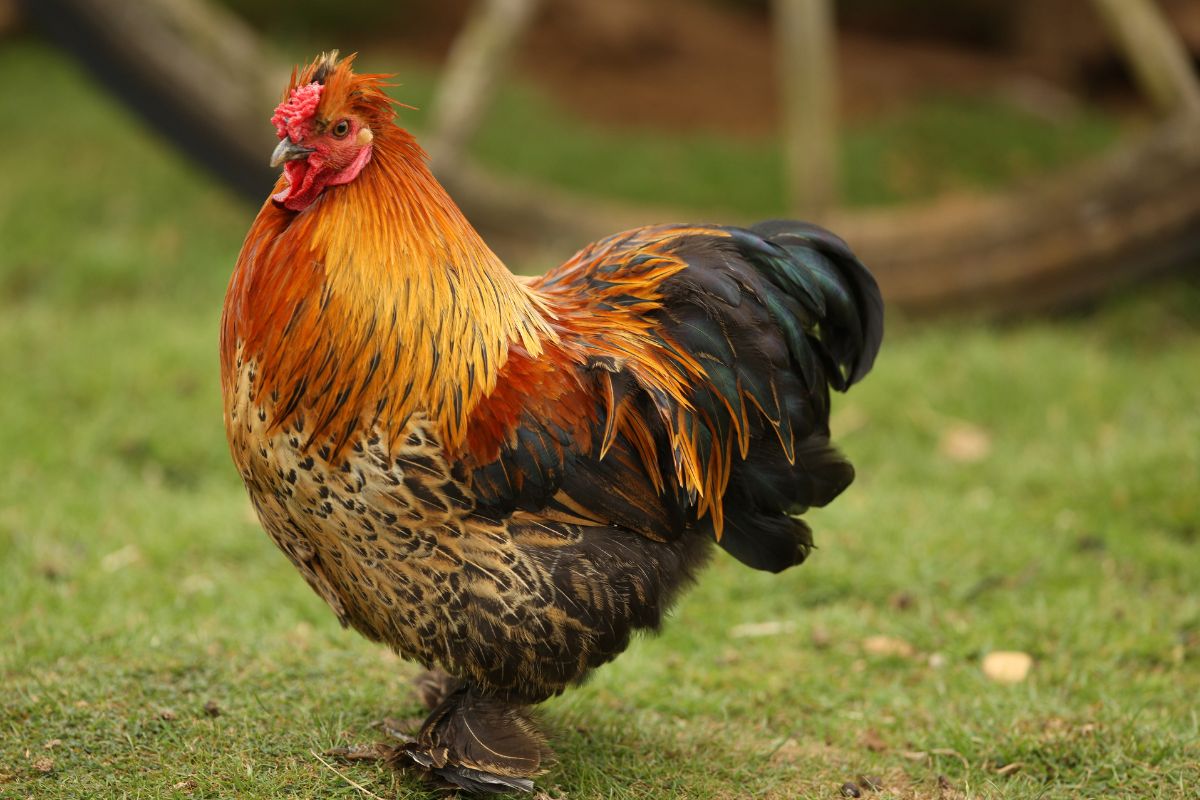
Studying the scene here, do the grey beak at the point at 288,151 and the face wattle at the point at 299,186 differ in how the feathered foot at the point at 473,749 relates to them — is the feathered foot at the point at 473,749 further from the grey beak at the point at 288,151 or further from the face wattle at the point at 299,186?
the grey beak at the point at 288,151

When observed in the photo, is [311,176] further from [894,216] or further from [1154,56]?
[1154,56]

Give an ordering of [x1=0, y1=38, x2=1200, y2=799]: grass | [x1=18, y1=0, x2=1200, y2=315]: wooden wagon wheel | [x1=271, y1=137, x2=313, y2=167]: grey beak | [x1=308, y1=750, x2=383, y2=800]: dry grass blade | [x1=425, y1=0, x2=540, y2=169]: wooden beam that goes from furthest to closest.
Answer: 1. [x1=425, y1=0, x2=540, y2=169]: wooden beam
2. [x1=18, y1=0, x2=1200, y2=315]: wooden wagon wheel
3. [x1=0, y1=38, x2=1200, y2=799]: grass
4. [x1=308, y1=750, x2=383, y2=800]: dry grass blade
5. [x1=271, y1=137, x2=313, y2=167]: grey beak

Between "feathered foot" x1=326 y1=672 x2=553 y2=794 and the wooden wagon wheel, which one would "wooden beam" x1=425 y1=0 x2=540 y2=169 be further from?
"feathered foot" x1=326 y1=672 x2=553 y2=794

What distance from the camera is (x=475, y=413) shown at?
9.90ft

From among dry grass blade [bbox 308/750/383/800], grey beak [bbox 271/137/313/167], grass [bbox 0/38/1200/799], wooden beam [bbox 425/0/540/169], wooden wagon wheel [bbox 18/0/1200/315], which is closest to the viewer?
grey beak [bbox 271/137/313/167]

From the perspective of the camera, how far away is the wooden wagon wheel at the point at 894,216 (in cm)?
640

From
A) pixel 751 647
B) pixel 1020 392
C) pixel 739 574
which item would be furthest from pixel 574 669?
pixel 1020 392

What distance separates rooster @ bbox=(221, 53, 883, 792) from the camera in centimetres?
296

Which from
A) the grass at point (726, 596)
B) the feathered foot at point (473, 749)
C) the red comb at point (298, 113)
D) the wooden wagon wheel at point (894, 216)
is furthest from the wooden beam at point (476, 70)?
the feathered foot at point (473, 749)

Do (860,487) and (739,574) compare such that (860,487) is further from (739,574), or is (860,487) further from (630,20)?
(630,20)

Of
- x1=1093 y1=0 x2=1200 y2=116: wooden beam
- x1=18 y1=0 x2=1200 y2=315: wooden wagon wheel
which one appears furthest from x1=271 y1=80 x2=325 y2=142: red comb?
x1=1093 y1=0 x2=1200 y2=116: wooden beam

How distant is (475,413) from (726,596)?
1955 mm

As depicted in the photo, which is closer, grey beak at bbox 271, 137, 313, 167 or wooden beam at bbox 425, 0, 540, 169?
grey beak at bbox 271, 137, 313, 167

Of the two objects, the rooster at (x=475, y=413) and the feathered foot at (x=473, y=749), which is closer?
the rooster at (x=475, y=413)
